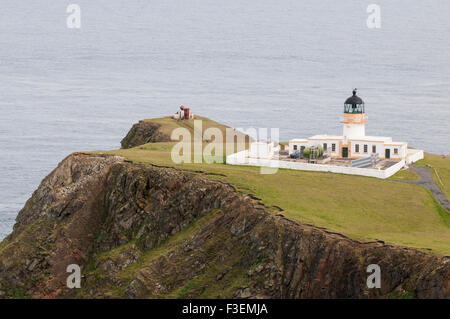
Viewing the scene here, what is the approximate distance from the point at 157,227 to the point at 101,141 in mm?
80472

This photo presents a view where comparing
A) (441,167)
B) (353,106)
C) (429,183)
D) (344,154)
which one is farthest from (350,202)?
(353,106)

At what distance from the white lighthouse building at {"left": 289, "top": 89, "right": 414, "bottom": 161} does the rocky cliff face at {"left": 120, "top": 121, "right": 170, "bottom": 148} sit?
2466 cm

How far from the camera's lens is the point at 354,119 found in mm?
100438

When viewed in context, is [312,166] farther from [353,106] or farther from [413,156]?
[413,156]

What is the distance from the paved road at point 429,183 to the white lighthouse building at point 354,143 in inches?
124

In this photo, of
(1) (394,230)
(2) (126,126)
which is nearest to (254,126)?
(2) (126,126)

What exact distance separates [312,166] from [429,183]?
11.8 meters

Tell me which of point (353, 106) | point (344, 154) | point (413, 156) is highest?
point (353, 106)

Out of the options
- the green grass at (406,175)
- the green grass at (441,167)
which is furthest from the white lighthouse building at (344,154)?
the green grass at (441,167)

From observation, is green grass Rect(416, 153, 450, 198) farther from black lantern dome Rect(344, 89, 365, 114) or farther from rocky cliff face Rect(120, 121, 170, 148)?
rocky cliff face Rect(120, 121, 170, 148)

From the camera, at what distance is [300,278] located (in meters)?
68.6

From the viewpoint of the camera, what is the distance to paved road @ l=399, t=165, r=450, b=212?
8169cm

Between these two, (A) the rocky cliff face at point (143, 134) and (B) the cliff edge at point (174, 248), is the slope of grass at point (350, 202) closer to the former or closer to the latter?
(B) the cliff edge at point (174, 248)

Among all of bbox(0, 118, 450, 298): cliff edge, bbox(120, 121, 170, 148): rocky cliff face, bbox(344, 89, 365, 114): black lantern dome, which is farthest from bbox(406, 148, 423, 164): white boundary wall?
bbox(120, 121, 170, 148): rocky cliff face
